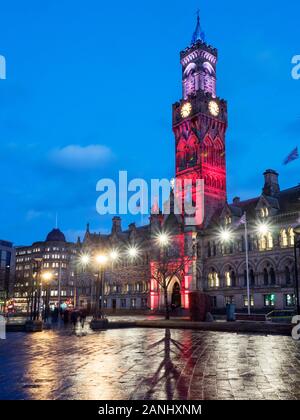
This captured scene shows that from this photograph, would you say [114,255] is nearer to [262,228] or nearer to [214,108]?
[214,108]

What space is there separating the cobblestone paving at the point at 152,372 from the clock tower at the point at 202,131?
5758 cm

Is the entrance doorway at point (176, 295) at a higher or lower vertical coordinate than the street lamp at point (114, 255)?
lower

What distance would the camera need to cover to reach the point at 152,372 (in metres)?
13.1

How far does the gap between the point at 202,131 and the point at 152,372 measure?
230 feet

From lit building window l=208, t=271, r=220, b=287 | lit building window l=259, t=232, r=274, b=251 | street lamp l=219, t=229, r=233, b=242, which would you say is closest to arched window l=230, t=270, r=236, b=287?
lit building window l=208, t=271, r=220, b=287

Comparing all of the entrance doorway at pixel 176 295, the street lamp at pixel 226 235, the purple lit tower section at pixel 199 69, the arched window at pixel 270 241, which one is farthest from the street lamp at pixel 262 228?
the purple lit tower section at pixel 199 69

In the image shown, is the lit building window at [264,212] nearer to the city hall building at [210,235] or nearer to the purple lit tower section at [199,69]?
the city hall building at [210,235]

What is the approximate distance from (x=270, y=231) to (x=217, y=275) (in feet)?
42.7

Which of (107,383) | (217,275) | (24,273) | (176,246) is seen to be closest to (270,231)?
(217,275)

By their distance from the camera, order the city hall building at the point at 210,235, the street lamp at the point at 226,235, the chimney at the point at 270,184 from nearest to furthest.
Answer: the city hall building at the point at 210,235
the chimney at the point at 270,184
the street lamp at the point at 226,235

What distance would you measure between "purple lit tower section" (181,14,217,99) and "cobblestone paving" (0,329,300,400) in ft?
237

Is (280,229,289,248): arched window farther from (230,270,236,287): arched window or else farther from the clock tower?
the clock tower

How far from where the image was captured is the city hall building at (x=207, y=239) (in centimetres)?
6014

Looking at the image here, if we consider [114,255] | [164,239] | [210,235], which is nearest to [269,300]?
[210,235]
